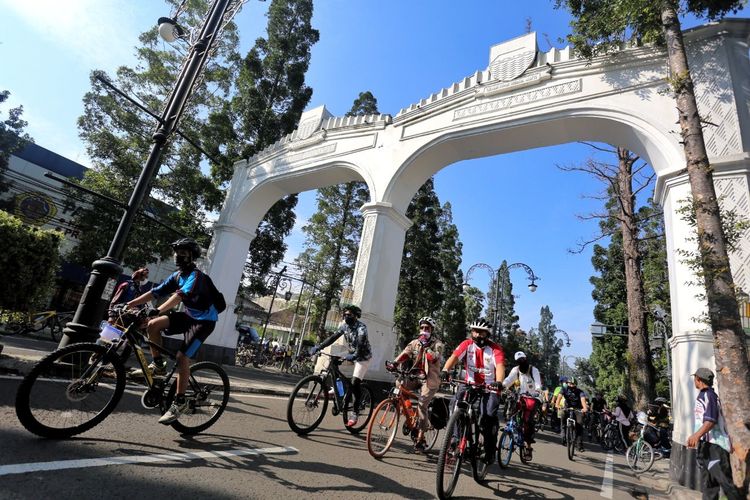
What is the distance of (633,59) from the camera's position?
28.0 ft

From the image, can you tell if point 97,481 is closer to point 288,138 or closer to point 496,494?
point 496,494

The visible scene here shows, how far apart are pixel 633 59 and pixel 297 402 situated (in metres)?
9.67

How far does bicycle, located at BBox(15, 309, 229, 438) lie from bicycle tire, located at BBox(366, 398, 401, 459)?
182 cm

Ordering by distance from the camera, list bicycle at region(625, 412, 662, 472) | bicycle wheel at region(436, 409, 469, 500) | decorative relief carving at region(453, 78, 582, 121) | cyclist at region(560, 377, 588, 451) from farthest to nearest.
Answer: cyclist at region(560, 377, 588, 451), decorative relief carving at region(453, 78, 582, 121), bicycle at region(625, 412, 662, 472), bicycle wheel at region(436, 409, 469, 500)

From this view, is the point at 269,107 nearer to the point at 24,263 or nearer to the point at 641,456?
the point at 24,263

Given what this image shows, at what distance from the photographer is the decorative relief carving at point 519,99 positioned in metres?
9.25

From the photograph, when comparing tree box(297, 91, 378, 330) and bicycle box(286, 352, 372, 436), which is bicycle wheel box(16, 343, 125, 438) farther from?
tree box(297, 91, 378, 330)

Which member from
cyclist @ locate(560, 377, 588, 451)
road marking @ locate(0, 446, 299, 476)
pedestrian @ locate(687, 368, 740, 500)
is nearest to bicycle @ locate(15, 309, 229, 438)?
road marking @ locate(0, 446, 299, 476)

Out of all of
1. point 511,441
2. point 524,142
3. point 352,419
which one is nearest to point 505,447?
point 511,441

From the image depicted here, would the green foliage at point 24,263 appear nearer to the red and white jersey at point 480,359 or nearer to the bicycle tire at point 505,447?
the red and white jersey at point 480,359

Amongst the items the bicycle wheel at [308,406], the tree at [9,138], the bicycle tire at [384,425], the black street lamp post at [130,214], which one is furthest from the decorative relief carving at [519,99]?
the tree at [9,138]

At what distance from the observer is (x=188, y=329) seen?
3734 mm

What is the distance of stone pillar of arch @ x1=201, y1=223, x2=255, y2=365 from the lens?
48.0 ft

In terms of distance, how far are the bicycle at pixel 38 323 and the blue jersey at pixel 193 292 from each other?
942 centimetres
